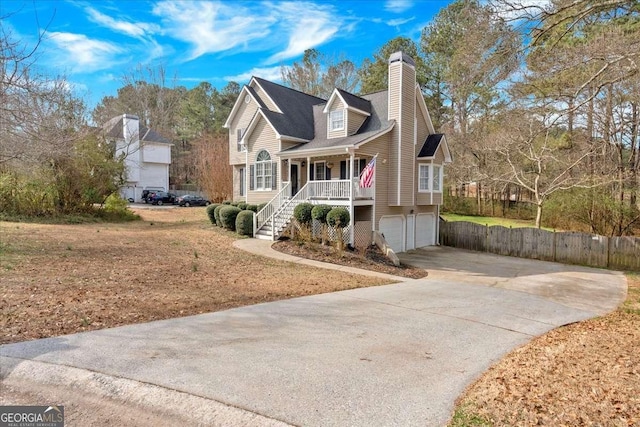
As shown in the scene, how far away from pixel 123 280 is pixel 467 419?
8031 mm

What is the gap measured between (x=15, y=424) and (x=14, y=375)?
95cm

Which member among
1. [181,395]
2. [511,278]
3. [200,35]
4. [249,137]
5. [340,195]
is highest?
[200,35]

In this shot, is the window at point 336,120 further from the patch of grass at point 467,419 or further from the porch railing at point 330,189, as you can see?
the patch of grass at point 467,419

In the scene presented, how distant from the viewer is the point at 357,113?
19.0 metres

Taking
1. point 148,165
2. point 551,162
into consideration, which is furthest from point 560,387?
point 148,165

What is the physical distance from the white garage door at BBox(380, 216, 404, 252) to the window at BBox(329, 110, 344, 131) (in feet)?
17.4

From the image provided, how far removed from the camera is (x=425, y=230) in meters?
20.8

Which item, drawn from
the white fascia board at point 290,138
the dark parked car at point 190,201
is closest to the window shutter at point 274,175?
the white fascia board at point 290,138

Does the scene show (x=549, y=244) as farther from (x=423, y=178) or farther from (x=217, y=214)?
(x=217, y=214)

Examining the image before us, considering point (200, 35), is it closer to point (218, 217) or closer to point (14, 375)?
point (218, 217)

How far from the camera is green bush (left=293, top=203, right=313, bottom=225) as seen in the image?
1620 centimetres

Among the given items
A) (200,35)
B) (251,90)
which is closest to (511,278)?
(200,35)

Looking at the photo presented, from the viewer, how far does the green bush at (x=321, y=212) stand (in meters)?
15.6

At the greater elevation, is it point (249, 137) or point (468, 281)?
point (249, 137)
